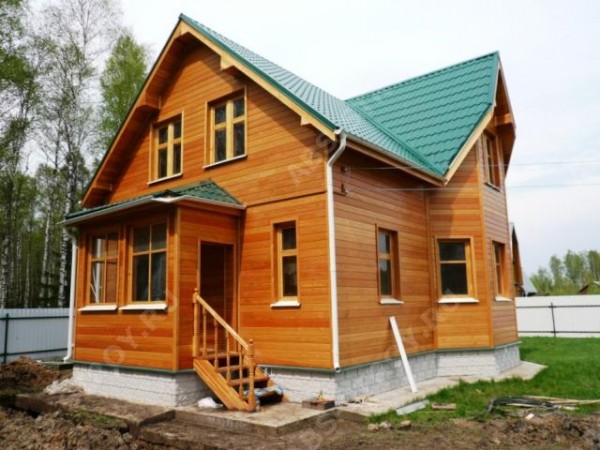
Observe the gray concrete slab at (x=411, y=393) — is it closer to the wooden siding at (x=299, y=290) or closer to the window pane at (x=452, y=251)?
the wooden siding at (x=299, y=290)

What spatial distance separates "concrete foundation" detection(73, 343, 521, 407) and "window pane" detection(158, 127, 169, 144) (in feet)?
17.3

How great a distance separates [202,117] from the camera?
35.3ft

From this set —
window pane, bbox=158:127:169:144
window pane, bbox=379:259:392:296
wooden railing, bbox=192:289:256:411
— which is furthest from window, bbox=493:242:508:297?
window pane, bbox=158:127:169:144

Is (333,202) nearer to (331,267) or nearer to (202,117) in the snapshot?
(331,267)

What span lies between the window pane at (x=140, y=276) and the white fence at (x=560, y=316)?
1791 cm

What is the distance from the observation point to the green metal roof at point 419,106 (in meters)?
10.5

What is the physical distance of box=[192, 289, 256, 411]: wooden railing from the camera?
7.51 m

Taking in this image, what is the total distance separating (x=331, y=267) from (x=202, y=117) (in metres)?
4.79

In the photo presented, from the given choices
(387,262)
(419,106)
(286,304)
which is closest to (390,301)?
(387,262)

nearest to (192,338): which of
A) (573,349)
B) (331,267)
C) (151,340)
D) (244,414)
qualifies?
(151,340)

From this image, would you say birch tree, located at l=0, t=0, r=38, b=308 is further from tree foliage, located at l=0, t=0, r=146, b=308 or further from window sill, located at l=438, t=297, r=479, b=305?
window sill, located at l=438, t=297, r=479, b=305

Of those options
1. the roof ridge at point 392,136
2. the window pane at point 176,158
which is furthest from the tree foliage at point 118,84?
the roof ridge at point 392,136

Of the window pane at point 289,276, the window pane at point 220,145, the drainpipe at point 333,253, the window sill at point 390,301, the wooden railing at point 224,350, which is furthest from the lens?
the window pane at point 220,145

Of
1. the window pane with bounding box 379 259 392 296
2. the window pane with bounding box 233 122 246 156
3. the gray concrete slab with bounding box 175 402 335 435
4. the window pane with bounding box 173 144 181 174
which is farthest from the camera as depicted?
the window pane with bounding box 173 144 181 174
